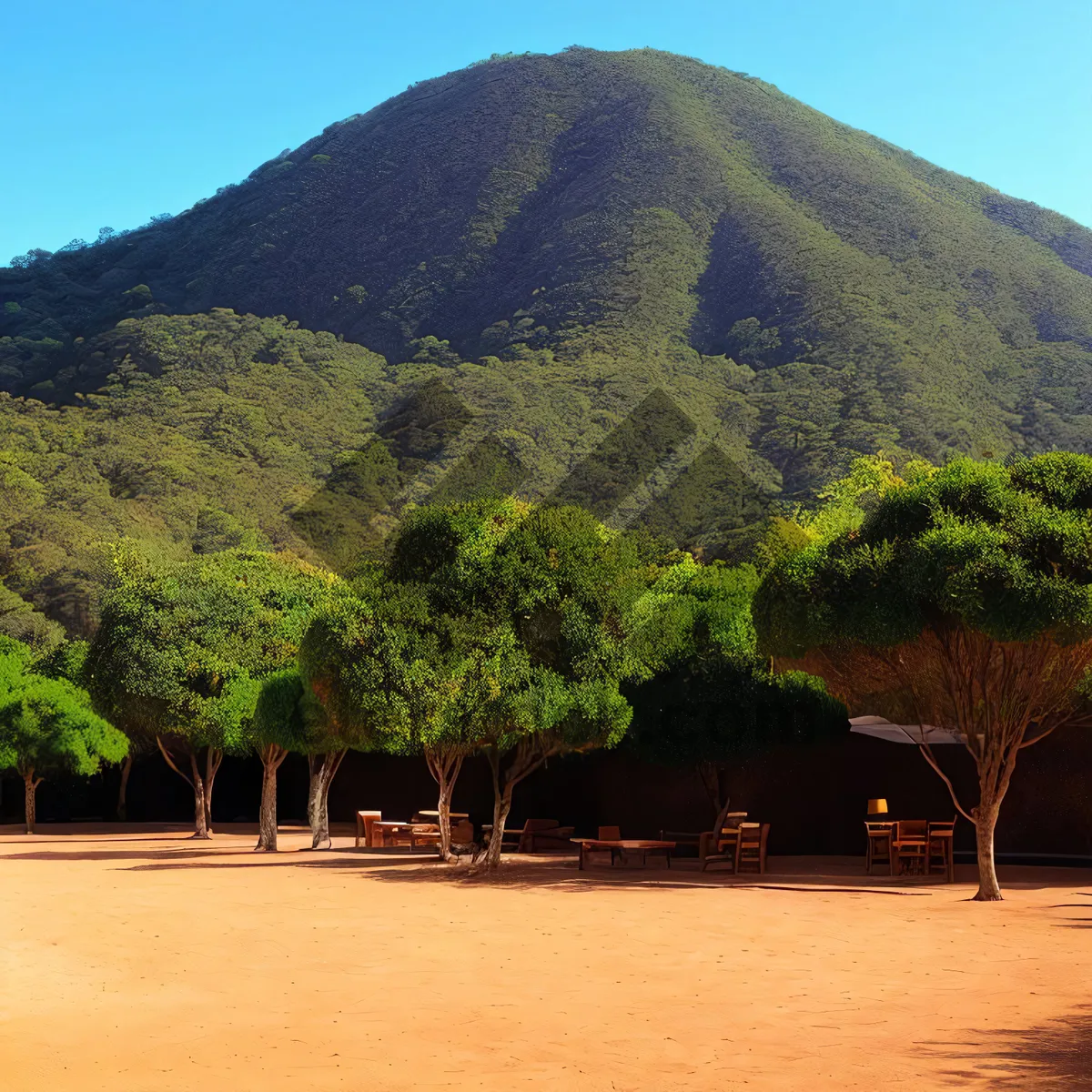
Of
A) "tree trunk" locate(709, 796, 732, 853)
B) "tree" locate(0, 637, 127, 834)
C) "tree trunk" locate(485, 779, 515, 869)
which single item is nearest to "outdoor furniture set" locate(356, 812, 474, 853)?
"tree trunk" locate(485, 779, 515, 869)

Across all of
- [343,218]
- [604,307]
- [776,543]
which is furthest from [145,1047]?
[343,218]

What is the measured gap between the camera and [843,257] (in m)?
106

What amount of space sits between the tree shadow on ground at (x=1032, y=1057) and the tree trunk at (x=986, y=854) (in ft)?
24.7

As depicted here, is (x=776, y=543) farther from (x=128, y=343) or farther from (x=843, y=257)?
(x=128, y=343)

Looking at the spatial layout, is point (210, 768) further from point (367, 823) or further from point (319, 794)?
point (367, 823)

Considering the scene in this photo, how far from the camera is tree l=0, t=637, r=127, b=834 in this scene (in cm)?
3600

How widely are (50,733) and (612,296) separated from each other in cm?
7611

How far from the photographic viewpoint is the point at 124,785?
44.3 m

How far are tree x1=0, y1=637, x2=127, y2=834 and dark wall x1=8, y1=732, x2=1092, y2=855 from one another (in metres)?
6.90

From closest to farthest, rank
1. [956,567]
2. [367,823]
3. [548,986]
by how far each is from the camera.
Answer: [548,986]
[956,567]
[367,823]

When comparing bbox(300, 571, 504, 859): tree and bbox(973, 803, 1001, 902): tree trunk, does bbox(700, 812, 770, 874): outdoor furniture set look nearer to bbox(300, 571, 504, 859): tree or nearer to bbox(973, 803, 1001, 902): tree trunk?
bbox(973, 803, 1001, 902): tree trunk

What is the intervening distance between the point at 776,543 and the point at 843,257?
197 feet

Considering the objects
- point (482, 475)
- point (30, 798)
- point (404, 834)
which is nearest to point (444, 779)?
point (404, 834)

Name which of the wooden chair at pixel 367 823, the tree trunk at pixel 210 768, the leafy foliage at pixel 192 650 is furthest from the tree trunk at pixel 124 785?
the wooden chair at pixel 367 823
